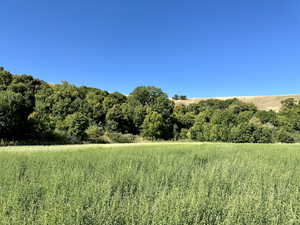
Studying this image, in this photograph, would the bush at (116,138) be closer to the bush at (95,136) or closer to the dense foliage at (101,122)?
the dense foliage at (101,122)

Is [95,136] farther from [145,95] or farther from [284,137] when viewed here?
[284,137]

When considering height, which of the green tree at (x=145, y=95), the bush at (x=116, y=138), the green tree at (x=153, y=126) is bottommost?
the bush at (x=116, y=138)

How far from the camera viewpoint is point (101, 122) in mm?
26281

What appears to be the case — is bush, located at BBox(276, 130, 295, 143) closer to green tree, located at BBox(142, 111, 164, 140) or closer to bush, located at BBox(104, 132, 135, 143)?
green tree, located at BBox(142, 111, 164, 140)

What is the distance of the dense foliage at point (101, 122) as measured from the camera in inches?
650

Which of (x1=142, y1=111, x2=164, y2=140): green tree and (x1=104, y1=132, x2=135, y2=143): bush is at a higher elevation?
(x1=142, y1=111, x2=164, y2=140): green tree

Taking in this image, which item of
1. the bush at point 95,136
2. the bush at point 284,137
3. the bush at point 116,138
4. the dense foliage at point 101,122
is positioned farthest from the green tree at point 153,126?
the bush at point 284,137

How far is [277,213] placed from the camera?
222 cm

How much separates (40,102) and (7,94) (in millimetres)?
8707

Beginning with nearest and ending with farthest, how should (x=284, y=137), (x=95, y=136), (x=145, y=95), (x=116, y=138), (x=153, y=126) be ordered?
(x=95, y=136) < (x=284, y=137) < (x=116, y=138) < (x=153, y=126) < (x=145, y=95)

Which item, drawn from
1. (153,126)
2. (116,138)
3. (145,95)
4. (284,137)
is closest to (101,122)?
(116,138)

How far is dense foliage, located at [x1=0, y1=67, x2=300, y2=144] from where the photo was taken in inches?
650

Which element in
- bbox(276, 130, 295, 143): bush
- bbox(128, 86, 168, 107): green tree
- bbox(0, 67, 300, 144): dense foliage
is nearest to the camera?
bbox(0, 67, 300, 144): dense foliage

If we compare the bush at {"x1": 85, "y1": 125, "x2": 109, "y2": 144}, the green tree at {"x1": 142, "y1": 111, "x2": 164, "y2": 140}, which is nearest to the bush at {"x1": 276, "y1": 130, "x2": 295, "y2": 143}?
the green tree at {"x1": 142, "y1": 111, "x2": 164, "y2": 140}
